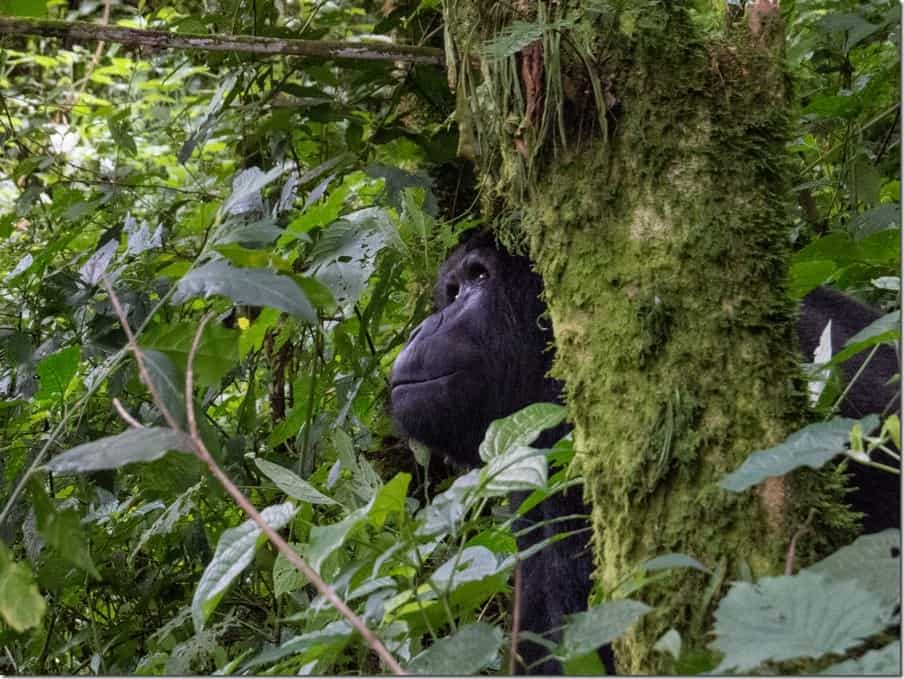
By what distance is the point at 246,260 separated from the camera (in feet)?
4.80

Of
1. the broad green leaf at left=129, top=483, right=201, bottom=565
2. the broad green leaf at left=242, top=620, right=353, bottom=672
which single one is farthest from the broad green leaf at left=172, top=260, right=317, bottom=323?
the broad green leaf at left=129, top=483, right=201, bottom=565

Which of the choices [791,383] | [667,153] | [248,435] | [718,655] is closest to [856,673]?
[718,655]

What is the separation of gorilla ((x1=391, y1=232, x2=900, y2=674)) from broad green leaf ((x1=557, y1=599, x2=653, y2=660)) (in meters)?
1.49

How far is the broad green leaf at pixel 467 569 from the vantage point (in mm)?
1435

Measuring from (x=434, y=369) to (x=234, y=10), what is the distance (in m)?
1.26

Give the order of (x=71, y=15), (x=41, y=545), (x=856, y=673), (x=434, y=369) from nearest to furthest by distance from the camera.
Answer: (x=856, y=673) → (x=41, y=545) → (x=434, y=369) → (x=71, y=15)

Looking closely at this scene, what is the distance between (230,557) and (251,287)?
0.37m

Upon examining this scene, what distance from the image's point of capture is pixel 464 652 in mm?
1202

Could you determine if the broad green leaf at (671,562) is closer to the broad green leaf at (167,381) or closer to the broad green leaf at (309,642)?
the broad green leaf at (309,642)

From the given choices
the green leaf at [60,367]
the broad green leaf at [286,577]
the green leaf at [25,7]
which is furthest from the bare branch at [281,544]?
the green leaf at [25,7]

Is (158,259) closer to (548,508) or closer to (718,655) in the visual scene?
(548,508)

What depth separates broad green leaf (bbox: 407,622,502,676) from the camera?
118 centimetres

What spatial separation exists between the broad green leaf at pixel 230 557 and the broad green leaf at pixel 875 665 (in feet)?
2.30

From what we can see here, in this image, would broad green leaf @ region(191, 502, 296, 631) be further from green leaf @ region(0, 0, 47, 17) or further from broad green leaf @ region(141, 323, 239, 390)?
green leaf @ region(0, 0, 47, 17)
